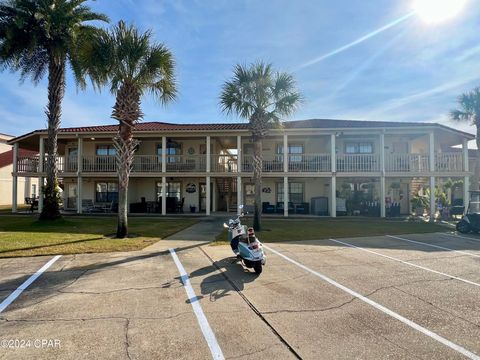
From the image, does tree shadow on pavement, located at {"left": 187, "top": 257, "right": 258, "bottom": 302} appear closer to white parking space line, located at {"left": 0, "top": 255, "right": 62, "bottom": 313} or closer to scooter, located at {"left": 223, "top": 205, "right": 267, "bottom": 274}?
scooter, located at {"left": 223, "top": 205, "right": 267, "bottom": 274}

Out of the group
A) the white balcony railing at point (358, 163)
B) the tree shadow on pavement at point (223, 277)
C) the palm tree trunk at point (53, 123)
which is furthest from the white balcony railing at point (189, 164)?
the tree shadow on pavement at point (223, 277)

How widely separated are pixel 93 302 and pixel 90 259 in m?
3.13

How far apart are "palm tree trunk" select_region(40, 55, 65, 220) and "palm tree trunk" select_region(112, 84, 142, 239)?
592cm

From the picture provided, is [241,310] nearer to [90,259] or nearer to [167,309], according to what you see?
[167,309]

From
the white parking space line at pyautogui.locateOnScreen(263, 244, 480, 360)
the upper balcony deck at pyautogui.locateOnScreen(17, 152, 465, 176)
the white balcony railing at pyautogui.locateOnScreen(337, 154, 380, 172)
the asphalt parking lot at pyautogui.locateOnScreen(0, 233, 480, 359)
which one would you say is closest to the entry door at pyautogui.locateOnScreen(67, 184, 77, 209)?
the upper balcony deck at pyautogui.locateOnScreen(17, 152, 465, 176)

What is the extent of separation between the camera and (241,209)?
8.63 meters

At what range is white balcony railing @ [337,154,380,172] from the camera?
19484 mm

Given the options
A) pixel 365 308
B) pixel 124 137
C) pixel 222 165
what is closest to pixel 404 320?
pixel 365 308

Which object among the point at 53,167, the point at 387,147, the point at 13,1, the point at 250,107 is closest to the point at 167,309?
the point at 250,107

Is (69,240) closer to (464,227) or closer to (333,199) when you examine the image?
(333,199)

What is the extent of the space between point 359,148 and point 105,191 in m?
18.9

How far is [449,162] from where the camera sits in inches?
752

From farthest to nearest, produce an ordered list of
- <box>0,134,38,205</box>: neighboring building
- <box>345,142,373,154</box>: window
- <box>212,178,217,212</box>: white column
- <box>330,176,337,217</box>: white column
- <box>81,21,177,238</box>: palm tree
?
1. <box>0,134,38,205</box>: neighboring building
2. <box>212,178,217,212</box>: white column
3. <box>345,142,373,154</box>: window
4. <box>330,176,337,217</box>: white column
5. <box>81,21,177,238</box>: palm tree

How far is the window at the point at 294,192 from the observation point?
73.7 feet
